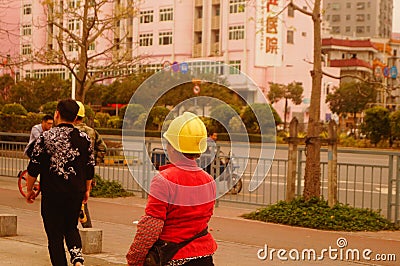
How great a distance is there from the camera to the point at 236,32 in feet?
238

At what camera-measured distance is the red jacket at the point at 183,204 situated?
14.8 feet

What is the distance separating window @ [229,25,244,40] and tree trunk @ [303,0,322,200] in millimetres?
58905

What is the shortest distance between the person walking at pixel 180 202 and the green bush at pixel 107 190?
36.9 feet

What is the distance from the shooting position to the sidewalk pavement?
880cm

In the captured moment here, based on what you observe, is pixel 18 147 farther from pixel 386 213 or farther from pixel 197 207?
pixel 197 207

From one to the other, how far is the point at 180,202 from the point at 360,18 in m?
150

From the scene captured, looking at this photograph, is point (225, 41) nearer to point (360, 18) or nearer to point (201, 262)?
point (201, 262)

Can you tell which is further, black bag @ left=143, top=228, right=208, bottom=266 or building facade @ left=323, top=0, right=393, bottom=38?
building facade @ left=323, top=0, right=393, bottom=38

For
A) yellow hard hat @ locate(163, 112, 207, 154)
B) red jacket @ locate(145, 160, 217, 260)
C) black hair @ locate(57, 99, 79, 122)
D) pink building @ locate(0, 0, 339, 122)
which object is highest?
pink building @ locate(0, 0, 339, 122)

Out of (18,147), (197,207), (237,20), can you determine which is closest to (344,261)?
(197,207)

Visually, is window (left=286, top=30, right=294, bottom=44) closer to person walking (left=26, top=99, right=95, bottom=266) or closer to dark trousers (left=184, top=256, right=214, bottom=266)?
person walking (left=26, top=99, right=95, bottom=266)

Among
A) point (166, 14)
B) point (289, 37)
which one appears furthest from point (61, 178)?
point (289, 37)

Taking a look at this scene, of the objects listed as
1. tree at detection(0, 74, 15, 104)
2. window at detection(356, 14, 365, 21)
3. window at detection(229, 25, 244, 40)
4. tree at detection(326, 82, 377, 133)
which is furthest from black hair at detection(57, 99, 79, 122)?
window at detection(356, 14, 365, 21)

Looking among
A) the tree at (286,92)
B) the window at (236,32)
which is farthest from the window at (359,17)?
the tree at (286,92)
